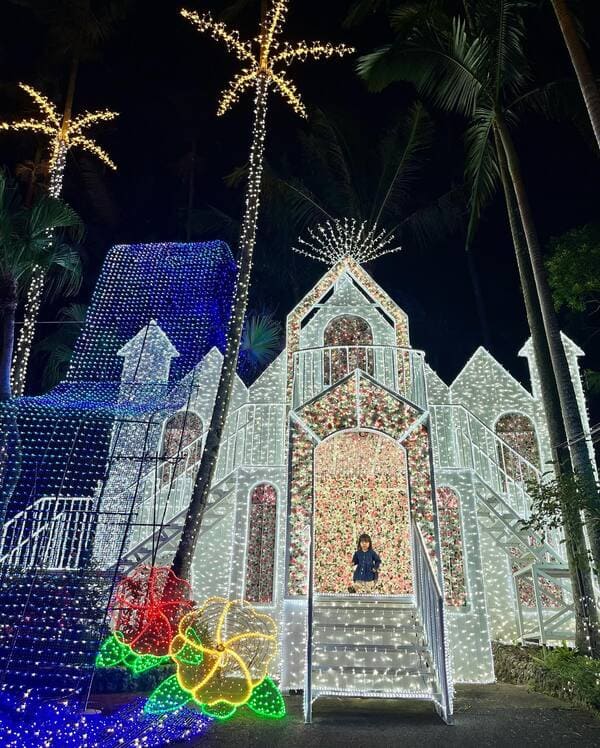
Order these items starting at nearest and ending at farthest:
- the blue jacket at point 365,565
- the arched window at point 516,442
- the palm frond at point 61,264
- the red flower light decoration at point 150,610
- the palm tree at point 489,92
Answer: the red flower light decoration at point 150,610, the blue jacket at point 365,565, the palm tree at point 489,92, the arched window at point 516,442, the palm frond at point 61,264

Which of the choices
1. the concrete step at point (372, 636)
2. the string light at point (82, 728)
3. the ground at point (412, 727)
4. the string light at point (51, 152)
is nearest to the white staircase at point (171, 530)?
the concrete step at point (372, 636)

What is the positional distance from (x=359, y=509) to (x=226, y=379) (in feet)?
12.7

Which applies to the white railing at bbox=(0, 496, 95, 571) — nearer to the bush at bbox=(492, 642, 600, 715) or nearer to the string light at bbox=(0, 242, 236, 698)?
the string light at bbox=(0, 242, 236, 698)

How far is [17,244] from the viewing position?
41.0 ft

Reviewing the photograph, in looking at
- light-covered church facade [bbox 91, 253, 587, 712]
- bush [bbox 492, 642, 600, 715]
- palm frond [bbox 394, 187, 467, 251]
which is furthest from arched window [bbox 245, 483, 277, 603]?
palm frond [bbox 394, 187, 467, 251]

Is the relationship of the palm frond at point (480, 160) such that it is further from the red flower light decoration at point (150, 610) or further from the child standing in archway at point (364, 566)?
the red flower light decoration at point (150, 610)

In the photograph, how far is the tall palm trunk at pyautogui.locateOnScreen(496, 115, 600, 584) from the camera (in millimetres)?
8102

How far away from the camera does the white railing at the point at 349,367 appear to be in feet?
37.2

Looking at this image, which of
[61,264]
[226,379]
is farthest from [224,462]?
[61,264]

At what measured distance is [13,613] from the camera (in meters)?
8.64

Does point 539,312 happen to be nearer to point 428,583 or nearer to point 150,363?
point 428,583

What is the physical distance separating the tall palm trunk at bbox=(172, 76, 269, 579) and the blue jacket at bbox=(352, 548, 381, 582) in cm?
282

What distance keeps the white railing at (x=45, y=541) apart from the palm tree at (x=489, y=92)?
8882mm

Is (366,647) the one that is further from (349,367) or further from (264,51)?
(264,51)
